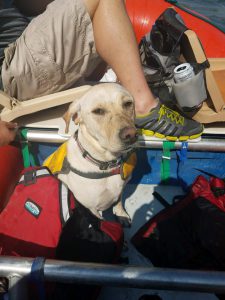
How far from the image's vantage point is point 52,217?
1.57 m

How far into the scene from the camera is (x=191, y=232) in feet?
5.97

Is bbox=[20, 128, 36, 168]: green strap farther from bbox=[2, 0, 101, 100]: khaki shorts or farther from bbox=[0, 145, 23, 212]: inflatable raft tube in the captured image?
bbox=[2, 0, 101, 100]: khaki shorts

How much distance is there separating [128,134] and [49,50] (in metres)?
0.93

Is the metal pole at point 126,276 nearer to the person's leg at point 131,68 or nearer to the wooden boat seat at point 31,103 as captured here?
the person's leg at point 131,68

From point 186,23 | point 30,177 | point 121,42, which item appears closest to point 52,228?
point 30,177

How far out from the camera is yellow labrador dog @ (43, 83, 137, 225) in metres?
1.62

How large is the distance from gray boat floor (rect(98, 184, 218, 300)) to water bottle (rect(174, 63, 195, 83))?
0.88 meters

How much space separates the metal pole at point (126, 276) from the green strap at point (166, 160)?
103 centimetres

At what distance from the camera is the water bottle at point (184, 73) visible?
1858mm

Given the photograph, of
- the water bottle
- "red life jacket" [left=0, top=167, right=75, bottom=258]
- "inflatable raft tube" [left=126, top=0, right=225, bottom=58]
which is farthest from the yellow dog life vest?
"inflatable raft tube" [left=126, top=0, right=225, bottom=58]

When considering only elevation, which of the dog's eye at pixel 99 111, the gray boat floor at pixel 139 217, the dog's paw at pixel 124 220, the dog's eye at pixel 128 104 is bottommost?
the gray boat floor at pixel 139 217

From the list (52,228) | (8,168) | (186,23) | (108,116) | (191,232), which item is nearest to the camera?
(52,228)

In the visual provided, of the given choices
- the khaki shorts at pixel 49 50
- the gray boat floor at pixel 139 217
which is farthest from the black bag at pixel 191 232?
the khaki shorts at pixel 49 50

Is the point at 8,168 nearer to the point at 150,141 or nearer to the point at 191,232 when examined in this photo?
the point at 150,141
